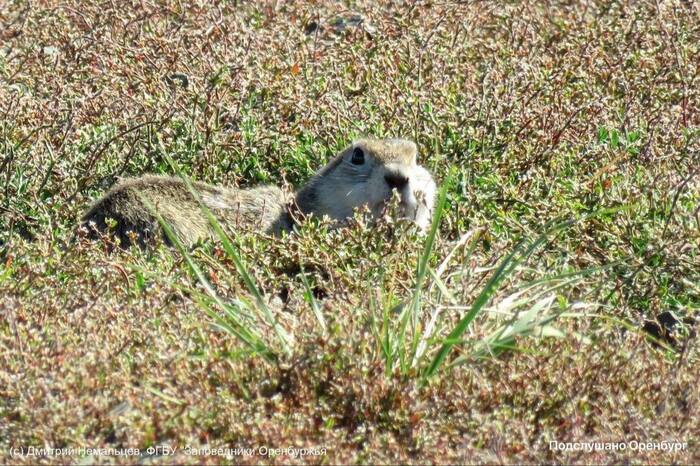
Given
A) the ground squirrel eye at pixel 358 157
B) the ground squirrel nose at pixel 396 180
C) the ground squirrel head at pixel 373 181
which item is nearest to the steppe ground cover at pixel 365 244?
the ground squirrel head at pixel 373 181

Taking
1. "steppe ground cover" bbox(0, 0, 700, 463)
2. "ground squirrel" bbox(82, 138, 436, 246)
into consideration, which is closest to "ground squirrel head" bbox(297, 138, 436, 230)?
"ground squirrel" bbox(82, 138, 436, 246)

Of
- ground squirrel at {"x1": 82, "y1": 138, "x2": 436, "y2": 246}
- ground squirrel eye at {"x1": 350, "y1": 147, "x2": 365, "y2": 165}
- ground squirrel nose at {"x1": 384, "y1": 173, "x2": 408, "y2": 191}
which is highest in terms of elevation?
ground squirrel eye at {"x1": 350, "y1": 147, "x2": 365, "y2": 165}

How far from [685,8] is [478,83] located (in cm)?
207

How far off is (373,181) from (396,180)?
6.7 inches

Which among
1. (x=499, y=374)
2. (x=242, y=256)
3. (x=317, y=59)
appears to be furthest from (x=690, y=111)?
(x=499, y=374)

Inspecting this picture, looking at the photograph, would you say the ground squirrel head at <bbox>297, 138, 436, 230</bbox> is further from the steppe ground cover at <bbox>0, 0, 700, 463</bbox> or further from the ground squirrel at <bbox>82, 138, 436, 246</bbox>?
the steppe ground cover at <bbox>0, 0, 700, 463</bbox>

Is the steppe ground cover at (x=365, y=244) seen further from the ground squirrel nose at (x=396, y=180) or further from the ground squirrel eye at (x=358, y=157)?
the ground squirrel eye at (x=358, y=157)

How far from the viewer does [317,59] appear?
30.5 ft

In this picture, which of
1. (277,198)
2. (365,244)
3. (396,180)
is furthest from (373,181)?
(365,244)

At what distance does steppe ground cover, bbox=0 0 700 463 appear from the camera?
4.55m

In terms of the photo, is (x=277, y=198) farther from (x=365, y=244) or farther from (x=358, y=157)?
(x=365, y=244)

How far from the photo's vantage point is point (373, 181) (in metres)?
7.22

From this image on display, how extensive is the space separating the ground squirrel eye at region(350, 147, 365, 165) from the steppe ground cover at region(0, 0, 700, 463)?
0.61 meters

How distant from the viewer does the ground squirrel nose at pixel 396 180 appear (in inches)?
280
